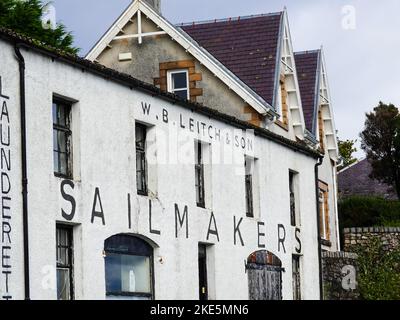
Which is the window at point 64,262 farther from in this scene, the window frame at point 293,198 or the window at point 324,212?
the window at point 324,212

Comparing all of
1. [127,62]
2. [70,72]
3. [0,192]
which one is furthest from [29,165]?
[127,62]

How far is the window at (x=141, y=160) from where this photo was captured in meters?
25.3

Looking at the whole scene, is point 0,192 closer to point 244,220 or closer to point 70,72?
point 70,72

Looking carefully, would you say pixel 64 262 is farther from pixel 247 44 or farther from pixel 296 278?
pixel 247 44

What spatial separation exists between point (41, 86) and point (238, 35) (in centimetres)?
2022

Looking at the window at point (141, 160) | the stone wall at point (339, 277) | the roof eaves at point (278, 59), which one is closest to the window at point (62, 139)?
the window at point (141, 160)

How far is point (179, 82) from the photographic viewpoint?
38.7 m

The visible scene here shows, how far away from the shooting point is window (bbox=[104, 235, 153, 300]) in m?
23.6

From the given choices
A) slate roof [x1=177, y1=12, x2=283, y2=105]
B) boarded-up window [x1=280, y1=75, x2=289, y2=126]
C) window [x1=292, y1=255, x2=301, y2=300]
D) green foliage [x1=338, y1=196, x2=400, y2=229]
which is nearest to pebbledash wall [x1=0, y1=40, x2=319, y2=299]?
window [x1=292, y1=255, x2=301, y2=300]

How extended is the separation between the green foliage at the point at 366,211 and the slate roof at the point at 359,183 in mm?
16515

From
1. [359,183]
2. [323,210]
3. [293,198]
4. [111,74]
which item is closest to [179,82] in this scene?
[293,198]

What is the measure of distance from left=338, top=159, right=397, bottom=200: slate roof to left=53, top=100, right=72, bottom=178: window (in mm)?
47671

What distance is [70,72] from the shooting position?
22703 millimetres
